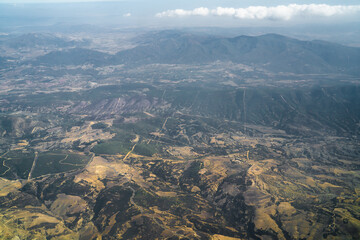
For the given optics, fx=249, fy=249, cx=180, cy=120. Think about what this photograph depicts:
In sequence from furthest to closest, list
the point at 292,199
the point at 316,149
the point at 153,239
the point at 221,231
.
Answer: the point at 316,149 → the point at 292,199 → the point at 221,231 → the point at 153,239

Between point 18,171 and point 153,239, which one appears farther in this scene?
point 18,171

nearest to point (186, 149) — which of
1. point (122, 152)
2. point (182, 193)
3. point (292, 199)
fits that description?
point (122, 152)

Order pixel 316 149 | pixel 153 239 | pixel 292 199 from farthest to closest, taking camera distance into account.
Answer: pixel 316 149
pixel 292 199
pixel 153 239

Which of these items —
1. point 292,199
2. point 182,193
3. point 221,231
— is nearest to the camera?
point 221,231

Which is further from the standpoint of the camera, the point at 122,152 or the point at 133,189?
the point at 122,152

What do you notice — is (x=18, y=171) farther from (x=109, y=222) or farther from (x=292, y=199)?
(x=292, y=199)

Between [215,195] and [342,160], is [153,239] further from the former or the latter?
[342,160]

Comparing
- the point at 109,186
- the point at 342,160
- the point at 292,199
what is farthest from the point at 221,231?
the point at 342,160

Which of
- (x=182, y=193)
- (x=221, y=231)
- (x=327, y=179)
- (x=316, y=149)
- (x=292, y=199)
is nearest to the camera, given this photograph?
(x=221, y=231)

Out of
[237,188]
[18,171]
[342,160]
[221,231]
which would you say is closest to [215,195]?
[237,188]
